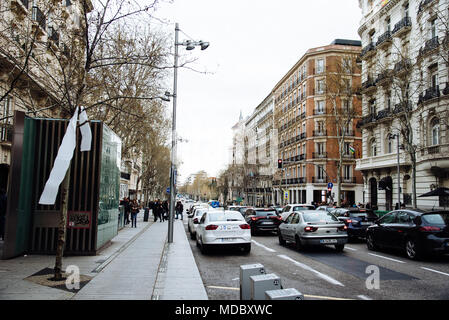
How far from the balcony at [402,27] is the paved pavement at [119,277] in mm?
28042

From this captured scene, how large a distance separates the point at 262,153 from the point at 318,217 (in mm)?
67168

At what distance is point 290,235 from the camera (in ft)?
46.5

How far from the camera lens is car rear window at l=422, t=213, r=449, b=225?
10812mm

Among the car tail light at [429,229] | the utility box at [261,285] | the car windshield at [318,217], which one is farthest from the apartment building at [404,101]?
the utility box at [261,285]

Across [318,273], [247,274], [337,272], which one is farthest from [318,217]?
[247,274]

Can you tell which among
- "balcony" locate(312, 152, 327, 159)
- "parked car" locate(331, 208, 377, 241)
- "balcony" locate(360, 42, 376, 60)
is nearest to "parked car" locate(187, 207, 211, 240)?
"parked car" locate(331, 208, 377, 241)

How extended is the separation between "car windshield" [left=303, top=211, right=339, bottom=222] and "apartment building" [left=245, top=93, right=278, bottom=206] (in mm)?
46982

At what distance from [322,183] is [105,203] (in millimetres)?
45342

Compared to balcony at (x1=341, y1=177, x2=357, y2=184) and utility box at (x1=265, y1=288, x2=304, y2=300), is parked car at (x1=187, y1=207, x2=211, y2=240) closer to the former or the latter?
utility box at (x1=265, y1=288, x2=304, y2=300)

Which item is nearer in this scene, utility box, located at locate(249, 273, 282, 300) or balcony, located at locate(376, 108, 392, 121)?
utility box, located at locate(249, 273, 282, 300)

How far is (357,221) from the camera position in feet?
55.0

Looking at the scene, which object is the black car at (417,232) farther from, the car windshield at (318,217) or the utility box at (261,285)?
the utility box at (261,285)

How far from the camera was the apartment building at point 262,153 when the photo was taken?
64812 mm
